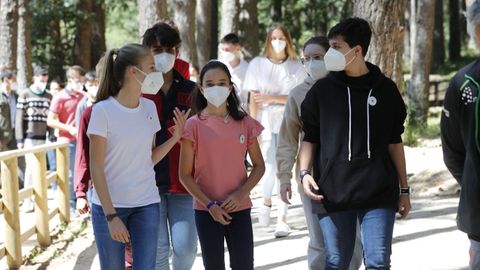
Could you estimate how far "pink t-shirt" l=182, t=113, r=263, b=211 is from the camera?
213 inches

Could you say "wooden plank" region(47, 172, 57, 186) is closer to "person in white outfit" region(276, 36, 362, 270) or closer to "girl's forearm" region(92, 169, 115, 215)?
"person in white outfit" region(276, 36, 362, 270)

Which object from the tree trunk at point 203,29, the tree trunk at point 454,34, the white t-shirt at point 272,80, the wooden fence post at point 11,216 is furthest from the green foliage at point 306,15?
the wooden fence post at point 11,216

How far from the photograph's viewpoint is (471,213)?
4.04 meters

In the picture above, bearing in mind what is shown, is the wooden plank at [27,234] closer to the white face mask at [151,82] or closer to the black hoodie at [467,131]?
the white face mask at [151,82]

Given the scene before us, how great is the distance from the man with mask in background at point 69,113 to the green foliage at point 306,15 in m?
25.2

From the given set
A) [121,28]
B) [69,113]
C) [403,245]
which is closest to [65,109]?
[69,113]

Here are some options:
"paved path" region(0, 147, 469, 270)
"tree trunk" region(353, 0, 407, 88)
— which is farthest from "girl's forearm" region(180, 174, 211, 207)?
"tree trunk" region(353, 0, 407, 88)

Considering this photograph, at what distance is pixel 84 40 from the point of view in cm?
3378

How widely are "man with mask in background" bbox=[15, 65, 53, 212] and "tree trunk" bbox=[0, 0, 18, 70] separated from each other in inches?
229

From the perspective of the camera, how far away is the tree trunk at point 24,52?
20.9 meters

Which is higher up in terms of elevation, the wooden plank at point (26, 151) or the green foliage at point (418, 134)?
the wooden plank at point (26, 151)

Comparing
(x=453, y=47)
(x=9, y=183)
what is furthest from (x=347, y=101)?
(x=453, y=47)

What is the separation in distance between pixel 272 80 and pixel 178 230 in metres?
3.89

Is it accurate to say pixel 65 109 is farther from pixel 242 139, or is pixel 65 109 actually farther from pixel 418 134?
pixel 418 134
